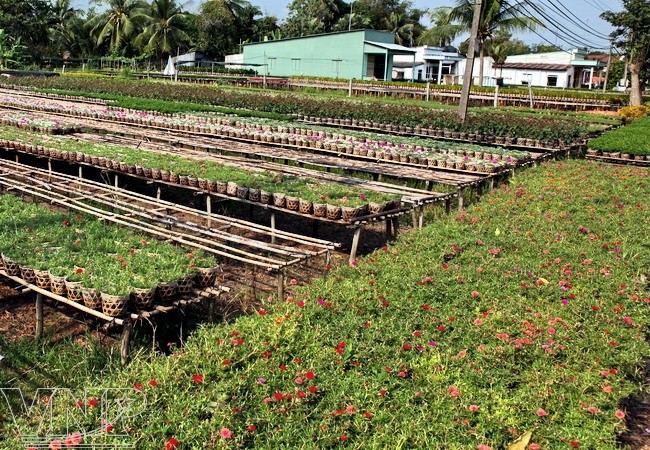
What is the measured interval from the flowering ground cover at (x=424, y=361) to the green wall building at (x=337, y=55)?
43.3m

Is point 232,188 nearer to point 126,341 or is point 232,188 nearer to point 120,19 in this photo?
point 126,341

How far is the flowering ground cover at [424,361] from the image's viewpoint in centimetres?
398

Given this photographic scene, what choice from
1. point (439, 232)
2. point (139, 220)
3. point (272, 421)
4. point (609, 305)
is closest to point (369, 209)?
point (439, 232)

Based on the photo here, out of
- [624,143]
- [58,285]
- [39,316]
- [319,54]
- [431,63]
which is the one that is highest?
[431,63]

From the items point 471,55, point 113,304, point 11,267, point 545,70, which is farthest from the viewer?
point 545,70

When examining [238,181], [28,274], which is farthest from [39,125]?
[28,274]

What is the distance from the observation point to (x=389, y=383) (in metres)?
4.47

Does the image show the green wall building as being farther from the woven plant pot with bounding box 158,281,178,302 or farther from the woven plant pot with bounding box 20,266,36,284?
the woven plant pot with bounding box 158,281,178,302

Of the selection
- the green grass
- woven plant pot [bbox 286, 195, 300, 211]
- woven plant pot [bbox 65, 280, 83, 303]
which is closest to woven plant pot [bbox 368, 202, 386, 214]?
woven plant pot [bbox 286, 195, 300, 211]

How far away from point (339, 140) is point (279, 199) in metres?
7.20

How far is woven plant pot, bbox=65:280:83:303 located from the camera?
18.8 ft

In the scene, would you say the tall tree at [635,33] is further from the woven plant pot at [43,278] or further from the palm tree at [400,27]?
the woven plant pot at [43,278]

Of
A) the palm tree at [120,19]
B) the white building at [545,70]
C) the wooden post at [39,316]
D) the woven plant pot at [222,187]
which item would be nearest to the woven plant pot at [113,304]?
the wooden post at [39,316]

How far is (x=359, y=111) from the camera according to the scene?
74.1ft
